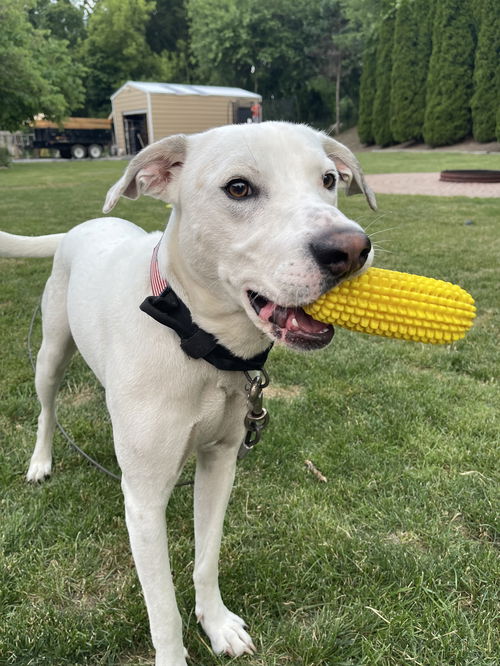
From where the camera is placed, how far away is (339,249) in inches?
64.6

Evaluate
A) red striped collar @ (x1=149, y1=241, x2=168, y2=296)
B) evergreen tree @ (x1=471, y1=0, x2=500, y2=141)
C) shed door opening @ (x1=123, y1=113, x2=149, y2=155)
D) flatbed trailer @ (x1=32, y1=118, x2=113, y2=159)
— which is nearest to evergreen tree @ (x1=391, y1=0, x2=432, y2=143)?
evergreen tree @ (x1=471, y1=0, x2=500, y2=141)

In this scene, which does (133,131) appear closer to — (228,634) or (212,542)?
(212,542)

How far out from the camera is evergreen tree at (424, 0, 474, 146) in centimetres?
2684

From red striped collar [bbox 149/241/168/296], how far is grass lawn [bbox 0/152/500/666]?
1.45 m

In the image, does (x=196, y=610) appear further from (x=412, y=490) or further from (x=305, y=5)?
(x=305, y=5)

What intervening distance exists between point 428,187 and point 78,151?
32.8 m

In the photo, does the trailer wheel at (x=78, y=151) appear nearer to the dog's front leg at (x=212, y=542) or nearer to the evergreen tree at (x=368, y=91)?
the evergreen tree at (x=368, y=91)

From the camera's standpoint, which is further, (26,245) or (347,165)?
(26,245)

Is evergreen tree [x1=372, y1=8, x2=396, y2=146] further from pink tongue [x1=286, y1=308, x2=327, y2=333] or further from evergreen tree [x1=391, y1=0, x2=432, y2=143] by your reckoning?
pink tongue [x1=286, y1=308, x2=327, y2=333]

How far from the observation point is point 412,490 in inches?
123

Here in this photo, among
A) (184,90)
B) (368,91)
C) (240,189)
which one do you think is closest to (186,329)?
(240,189)

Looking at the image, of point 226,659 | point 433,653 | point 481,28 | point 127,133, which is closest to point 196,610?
point 226,659

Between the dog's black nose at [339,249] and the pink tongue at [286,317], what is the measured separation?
23 cm

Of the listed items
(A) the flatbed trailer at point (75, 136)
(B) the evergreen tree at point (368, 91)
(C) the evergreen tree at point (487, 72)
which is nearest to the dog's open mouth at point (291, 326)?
(C) the evergreen tree at point (487, 72)
